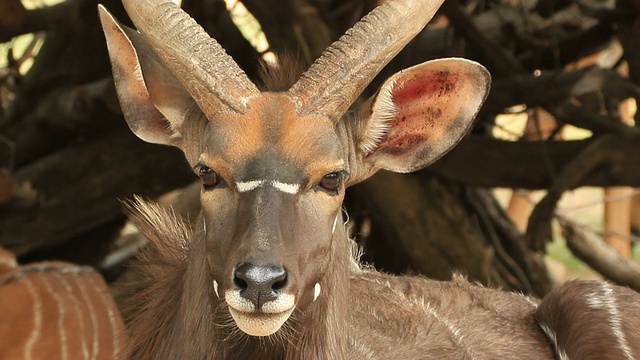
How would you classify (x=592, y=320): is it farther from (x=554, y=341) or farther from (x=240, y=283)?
(x=240, y=283)

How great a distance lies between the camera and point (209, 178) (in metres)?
2.65

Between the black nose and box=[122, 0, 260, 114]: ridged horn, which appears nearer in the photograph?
the black nose

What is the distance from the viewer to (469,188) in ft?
20.1

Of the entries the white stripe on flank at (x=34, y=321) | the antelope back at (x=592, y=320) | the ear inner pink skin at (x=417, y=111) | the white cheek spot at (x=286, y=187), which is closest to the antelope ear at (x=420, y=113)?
the ear inner pink skin at (x=417, y=111)

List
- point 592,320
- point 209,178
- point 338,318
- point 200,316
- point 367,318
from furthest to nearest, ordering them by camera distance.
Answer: point 592,320 < point 367,318 < point 338,318 < point 200,316 < point 209,178

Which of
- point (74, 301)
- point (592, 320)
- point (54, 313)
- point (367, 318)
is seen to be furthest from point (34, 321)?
point (592, 320)

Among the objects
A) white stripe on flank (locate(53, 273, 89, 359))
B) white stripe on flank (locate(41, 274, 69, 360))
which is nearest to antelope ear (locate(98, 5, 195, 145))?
white stripe on flank (locate(41, 274, 69, 360))

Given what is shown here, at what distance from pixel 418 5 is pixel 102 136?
3.24 meters

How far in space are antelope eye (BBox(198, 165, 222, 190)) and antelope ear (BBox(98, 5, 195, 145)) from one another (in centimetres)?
28

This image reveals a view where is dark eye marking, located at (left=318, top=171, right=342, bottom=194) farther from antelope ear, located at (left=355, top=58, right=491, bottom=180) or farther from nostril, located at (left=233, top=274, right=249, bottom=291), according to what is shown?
nostril, located at (left=233, top=274, right=249, bottom=291)

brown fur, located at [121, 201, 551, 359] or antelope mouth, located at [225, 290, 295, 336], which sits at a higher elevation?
antelope mouth, located at [225, 290, 295, 336]

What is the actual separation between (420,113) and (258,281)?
798 millimetres

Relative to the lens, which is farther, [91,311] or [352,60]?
[91,311]

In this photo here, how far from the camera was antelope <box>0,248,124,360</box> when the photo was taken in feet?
16.3
